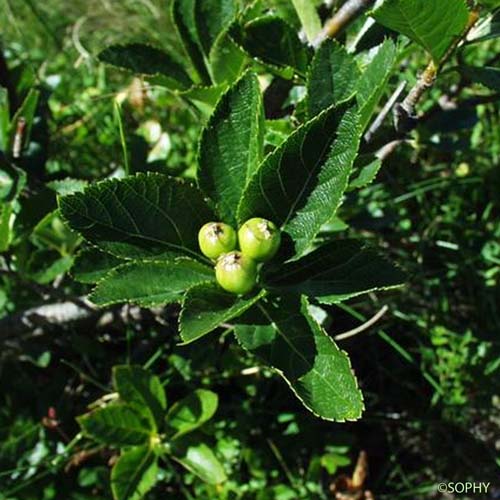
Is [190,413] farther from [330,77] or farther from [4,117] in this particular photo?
[330,77]

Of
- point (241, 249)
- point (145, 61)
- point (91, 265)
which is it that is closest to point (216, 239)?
point (241, 249)

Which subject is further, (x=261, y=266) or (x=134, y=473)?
(x=134, y=473)

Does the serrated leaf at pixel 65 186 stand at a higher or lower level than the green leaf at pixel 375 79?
lower

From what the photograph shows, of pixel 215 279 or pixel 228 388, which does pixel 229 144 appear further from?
pixel 228 388

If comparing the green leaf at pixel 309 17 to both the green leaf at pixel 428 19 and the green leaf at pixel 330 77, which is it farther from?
the green leaf at pixel 428 19

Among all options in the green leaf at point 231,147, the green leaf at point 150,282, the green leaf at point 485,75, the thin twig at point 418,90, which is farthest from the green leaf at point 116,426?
the green leaf at point 485,75

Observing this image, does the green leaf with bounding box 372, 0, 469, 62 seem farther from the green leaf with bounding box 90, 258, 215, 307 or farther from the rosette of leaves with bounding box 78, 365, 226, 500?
the rosette of leaves with bounding box 78, 365, 226, 500

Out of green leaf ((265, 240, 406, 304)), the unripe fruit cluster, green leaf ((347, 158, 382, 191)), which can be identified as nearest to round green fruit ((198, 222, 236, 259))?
the unripe fruit cluster

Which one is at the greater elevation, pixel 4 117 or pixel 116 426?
pixel 4 117
